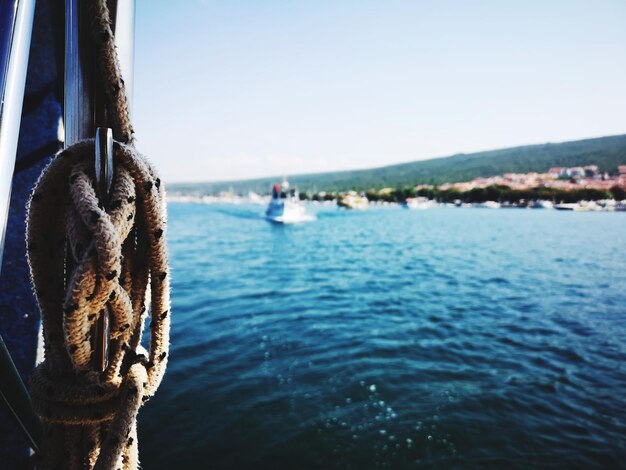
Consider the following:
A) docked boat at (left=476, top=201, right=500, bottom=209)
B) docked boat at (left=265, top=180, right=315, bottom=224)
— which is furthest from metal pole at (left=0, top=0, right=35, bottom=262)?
docked boat at (left=476, top=201, right=500, bottom=209)

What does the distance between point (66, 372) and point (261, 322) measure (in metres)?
9.69

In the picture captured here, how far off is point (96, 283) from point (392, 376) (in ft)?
22.8

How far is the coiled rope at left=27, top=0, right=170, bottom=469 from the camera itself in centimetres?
80

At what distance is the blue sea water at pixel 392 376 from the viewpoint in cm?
497

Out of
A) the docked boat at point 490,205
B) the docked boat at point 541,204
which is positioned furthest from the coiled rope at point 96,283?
the docked boat at point 490,205

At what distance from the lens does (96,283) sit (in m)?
0.79

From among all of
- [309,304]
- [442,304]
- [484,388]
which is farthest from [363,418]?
[442,304]

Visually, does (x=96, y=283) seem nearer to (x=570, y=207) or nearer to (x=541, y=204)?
(x=570, y=207)

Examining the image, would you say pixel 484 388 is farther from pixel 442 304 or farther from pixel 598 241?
pixel 598 241

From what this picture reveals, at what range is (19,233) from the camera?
181 cm

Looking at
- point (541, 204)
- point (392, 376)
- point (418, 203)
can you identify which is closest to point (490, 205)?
point (541, 204)

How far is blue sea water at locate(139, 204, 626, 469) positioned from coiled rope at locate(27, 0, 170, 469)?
175 inches

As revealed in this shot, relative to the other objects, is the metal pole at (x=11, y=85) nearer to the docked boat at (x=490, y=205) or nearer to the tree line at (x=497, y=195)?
the tree line at (x=497, y=195)

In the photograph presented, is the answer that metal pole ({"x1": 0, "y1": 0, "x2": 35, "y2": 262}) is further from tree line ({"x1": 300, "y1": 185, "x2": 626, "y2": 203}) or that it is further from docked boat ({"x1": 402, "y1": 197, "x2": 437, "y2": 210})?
docked boat ({"x1": 402, "y1": 197, "x2": 437, "y2": 210})
